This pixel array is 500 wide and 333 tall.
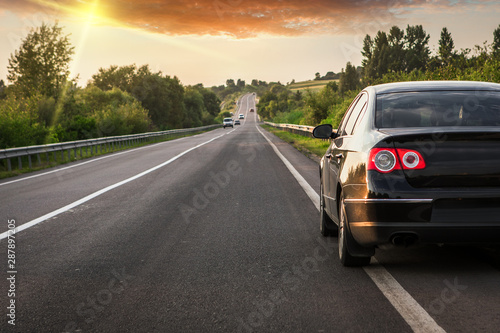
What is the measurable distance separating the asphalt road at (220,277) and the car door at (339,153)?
1.87 ft

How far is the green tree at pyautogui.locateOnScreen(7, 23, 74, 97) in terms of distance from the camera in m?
36.9

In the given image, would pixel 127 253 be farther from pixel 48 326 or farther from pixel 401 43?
pixel 401 43

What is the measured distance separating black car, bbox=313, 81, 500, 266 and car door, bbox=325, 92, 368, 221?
442 millimetres

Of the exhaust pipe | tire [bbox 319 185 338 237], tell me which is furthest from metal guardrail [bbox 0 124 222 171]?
the exhaust pipe

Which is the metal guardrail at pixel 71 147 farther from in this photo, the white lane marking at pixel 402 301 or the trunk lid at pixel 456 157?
the trunk lid at pixel 456 157

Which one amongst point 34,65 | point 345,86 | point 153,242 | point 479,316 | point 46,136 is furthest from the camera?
point 345,86

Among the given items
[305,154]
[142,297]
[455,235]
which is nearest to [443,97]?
[455,235]

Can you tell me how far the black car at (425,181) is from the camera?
398cm

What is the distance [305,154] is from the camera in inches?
781

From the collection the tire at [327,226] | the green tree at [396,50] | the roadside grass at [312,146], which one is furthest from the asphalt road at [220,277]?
the green tree at [396,50]

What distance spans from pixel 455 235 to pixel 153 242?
11.0 ft

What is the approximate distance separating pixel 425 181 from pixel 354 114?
1801 mm

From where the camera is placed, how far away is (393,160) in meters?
4.14

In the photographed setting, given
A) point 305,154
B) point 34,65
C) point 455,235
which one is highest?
point 34,65
